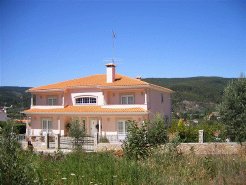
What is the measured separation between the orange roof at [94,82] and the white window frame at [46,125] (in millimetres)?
3402

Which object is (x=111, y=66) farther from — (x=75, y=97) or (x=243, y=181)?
(x=243, y=181)

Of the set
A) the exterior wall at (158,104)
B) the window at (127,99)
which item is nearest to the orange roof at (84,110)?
the window at (127,99)

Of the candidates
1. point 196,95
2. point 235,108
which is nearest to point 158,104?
point 235,108

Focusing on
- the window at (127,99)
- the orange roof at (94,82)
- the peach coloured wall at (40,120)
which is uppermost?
the orange roof at (94,82)

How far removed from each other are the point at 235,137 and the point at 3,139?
59.6 ft

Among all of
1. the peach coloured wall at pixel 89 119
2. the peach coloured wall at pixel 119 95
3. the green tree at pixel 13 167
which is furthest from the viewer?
the peach coloured wall at pixel 119 95

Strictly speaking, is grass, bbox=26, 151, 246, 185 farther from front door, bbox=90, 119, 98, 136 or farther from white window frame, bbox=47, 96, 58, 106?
white window frame, bbox=47, 96, 58, 106

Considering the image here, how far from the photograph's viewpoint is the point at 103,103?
36938 millimetres

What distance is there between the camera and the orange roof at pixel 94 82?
36094mm

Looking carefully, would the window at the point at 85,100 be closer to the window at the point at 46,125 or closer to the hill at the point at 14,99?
the window at the point at 46,125

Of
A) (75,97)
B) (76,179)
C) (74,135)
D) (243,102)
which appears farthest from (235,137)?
(75,97)

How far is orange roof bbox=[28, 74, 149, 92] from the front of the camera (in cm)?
3609

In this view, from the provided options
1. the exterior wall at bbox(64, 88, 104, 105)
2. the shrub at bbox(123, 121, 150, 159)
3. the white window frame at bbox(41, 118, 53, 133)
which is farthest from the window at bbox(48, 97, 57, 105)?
the shrub at bbox(123, 121, 150, 159)

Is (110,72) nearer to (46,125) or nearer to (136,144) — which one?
(46,125)
